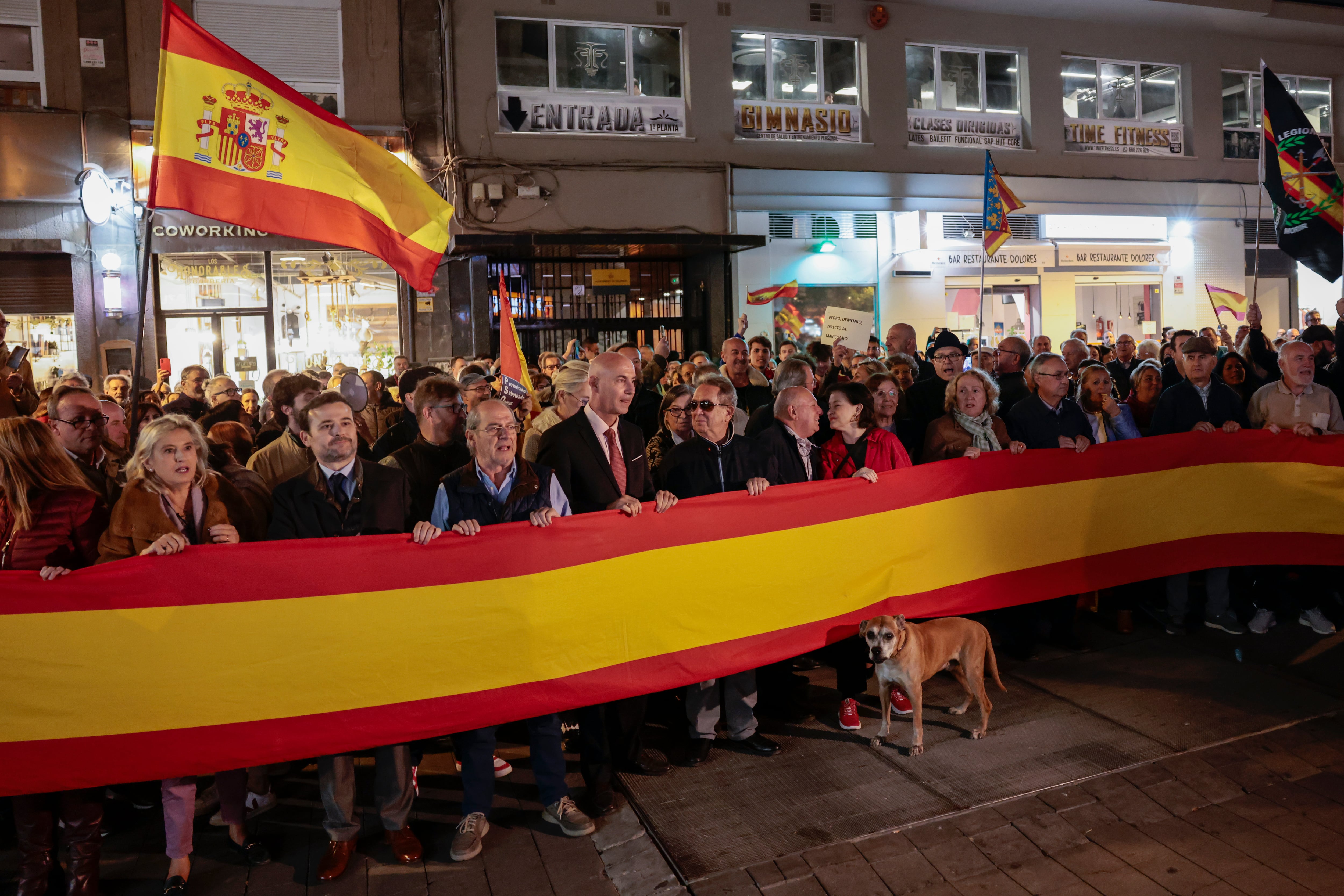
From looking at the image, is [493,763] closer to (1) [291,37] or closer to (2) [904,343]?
(2) [904,343]

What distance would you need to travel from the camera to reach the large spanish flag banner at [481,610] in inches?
158

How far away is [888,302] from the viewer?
20.0 metres

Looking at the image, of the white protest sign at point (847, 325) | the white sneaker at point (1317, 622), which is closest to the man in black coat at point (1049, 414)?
the white sneaker at point (1317, 622)

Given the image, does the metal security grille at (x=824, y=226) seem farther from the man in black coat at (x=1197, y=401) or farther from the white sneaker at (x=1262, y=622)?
the white sneaker at (x=1262, y=622)

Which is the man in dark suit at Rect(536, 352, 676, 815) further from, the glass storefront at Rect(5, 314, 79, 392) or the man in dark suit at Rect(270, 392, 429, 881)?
the glass storefront at Rect(5, 314, 79, 392)

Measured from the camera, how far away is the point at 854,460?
232 inches

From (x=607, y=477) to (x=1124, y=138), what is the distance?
20372 millimetres

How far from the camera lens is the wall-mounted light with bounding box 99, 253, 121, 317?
51.3 feet

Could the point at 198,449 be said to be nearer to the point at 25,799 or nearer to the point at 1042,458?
the point at 25,799

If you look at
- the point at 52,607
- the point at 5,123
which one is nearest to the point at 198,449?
the point at 52,607

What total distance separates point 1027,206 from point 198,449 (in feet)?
63.8

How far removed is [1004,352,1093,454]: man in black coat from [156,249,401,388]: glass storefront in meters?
12.8

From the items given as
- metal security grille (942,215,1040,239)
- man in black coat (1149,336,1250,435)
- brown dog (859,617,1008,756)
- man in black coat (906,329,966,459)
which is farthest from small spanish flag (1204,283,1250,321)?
brown dog (859,617,1008,756)

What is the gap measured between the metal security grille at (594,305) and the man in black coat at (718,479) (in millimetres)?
12110
